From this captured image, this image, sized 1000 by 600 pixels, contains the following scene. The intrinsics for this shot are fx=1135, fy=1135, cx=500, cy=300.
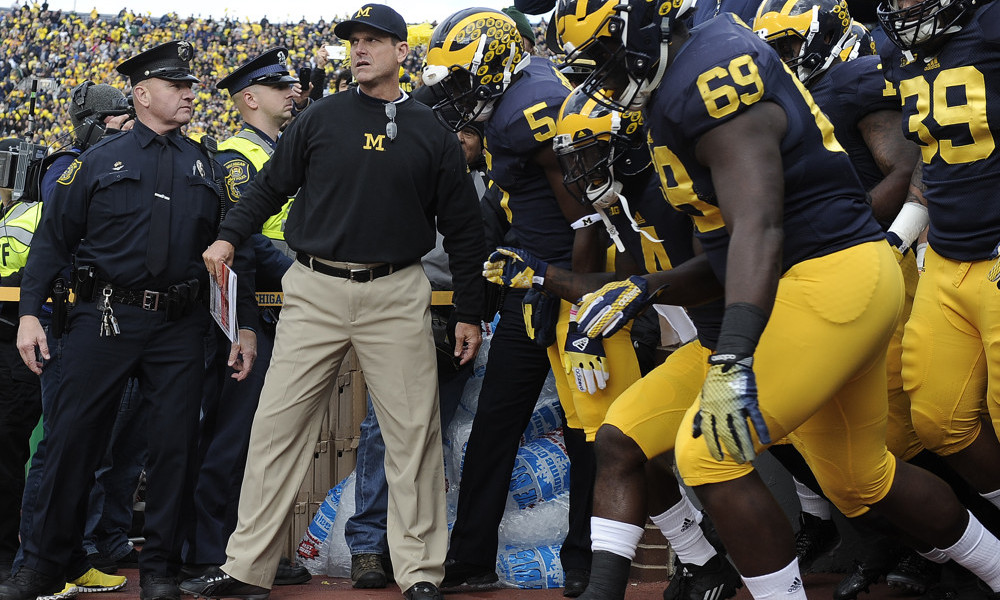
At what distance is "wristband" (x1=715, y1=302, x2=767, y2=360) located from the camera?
8.33ft

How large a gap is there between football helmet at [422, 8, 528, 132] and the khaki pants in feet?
2.45

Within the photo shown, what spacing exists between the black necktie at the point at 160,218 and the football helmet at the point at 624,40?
2.17m

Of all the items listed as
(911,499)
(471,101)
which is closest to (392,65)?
(471,101)

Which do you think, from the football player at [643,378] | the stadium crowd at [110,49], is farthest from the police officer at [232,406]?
the stadium crowd at [110,49]

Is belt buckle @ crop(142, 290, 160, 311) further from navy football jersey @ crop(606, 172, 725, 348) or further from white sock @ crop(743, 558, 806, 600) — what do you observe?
white sock @ crop(743, 558, 806, 600)

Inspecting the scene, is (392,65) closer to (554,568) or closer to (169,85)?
(169,85)

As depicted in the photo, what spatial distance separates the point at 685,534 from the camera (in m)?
3.78

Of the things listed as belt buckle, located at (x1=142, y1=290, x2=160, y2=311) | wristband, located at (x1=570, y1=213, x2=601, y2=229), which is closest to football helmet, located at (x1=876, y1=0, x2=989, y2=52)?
wristband, located at (x1=570, y1=213, x2=601, y2=229)

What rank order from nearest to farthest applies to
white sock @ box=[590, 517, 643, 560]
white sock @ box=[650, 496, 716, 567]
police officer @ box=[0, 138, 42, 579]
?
white sock @ box=[590, 517, 643, 560] → white sock @ box=[650, 496, 716, 567] → police officer @ box=[0, 138, 42, 579]

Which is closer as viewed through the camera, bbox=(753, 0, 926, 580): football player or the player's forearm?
the player's forearm

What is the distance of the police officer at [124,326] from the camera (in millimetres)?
4480

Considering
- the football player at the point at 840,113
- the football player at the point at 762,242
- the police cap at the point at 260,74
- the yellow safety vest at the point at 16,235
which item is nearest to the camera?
the football player at the point at 762,242

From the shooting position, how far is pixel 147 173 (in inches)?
184

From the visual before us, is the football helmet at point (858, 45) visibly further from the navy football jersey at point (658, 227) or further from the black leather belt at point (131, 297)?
the black leather belt at point (131, 297)
